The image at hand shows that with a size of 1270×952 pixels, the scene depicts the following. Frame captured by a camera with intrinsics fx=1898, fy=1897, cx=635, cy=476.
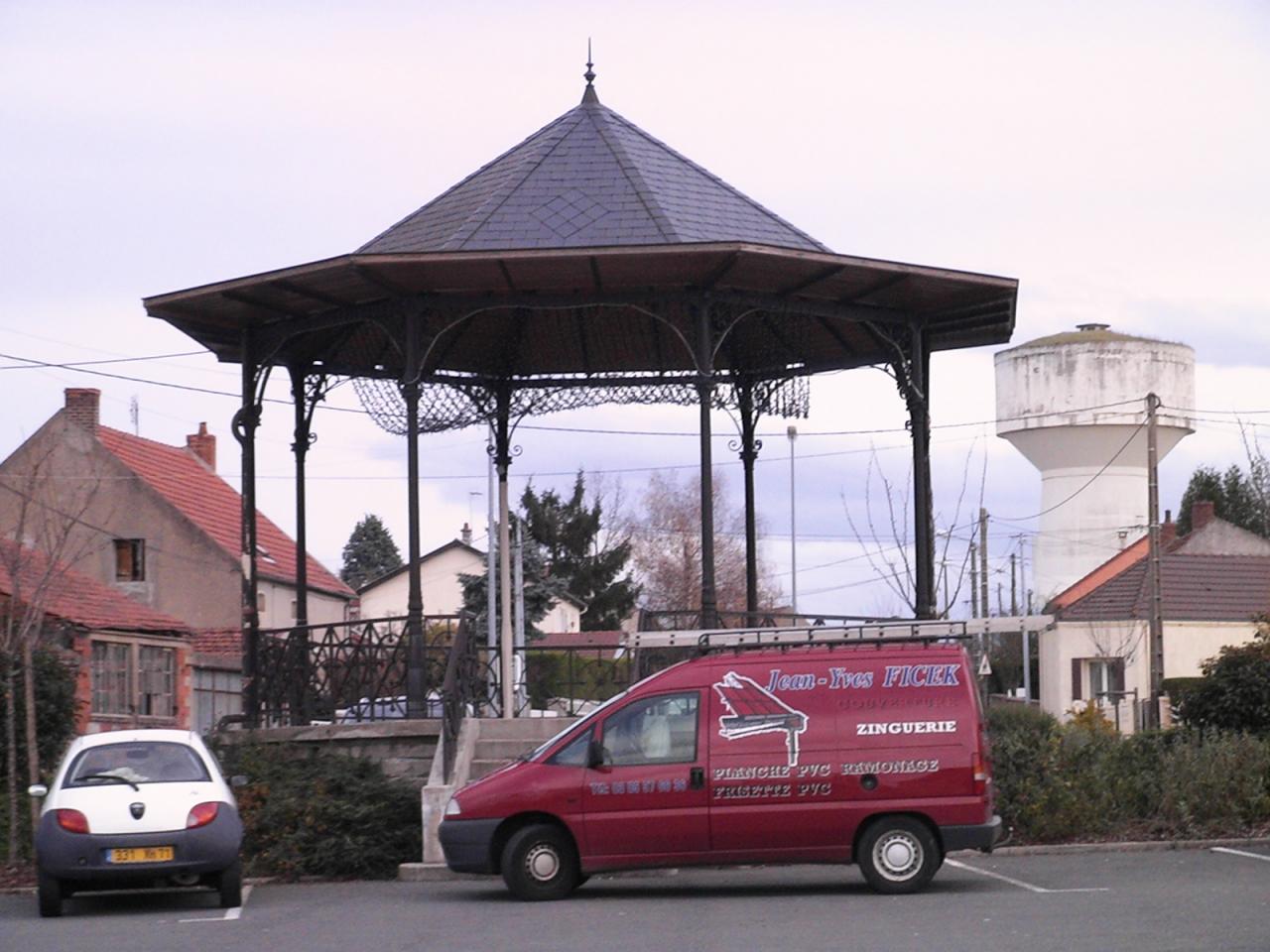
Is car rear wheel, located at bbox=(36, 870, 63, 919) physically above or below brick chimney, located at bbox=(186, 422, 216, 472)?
below

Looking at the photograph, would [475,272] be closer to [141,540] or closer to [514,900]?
[514,900]

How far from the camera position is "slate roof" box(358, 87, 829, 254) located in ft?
61.2

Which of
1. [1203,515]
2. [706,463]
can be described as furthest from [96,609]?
[1203,515]

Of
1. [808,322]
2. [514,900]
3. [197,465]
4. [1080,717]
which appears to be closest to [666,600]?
[197,465]

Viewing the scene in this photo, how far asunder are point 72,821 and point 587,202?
799 cm

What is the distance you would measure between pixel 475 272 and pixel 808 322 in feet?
16.4

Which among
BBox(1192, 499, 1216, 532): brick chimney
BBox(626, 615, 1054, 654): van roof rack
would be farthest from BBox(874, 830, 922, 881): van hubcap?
BBox(1192, 499, 1216, 532): brick chimney

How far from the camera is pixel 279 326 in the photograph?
2008 cm

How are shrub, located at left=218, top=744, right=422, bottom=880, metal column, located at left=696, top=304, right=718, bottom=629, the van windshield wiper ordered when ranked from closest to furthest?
the van windshield wiper, shrub, located at left=218, top=744, right=422, bottom=880, metal column, located at left=696, top=304, right=718, bottom=629

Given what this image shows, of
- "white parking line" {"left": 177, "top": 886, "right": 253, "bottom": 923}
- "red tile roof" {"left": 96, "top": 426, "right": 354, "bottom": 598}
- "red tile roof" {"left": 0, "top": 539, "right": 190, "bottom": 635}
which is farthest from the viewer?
"red tile roof" {"left": 96, "top": 426, "right": 354, "bottom": 598}

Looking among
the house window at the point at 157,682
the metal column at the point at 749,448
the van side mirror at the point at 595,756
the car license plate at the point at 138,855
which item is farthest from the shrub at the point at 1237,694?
the house window at the point at 157,682

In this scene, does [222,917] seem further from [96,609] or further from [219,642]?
[219,642]

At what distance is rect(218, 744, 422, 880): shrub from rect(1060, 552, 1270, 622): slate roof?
A: 41946 millimetres

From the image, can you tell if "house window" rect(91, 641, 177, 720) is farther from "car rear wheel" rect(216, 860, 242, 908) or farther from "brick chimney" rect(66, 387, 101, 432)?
"car rear wheel" rect(216, 860, 242, 908)
